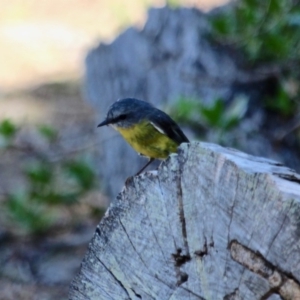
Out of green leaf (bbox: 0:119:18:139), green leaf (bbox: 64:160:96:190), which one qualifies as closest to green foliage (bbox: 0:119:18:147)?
green leaf (bbox: 0:119:18:139)

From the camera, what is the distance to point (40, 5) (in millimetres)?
13156

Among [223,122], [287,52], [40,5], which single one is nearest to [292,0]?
[287,52]

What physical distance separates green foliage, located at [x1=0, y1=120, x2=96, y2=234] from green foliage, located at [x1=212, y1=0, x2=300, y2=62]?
5.31ft

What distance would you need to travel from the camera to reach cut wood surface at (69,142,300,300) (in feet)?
6.16

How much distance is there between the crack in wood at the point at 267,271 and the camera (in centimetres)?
189

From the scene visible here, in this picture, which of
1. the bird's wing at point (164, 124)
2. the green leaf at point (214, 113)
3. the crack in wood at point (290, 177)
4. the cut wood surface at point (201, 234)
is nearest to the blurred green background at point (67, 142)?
the green leaf at point (214, 113)

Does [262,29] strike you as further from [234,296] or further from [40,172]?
[234,296]

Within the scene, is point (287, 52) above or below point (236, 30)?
below

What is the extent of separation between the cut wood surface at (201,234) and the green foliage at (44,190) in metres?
3.56

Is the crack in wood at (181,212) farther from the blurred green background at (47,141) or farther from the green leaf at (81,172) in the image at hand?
the green leaf at (81,172)

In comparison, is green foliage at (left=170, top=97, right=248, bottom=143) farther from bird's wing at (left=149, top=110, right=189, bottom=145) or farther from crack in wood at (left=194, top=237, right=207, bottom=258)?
crack in wood at (left=194, top=237, right=207, bottom=258)

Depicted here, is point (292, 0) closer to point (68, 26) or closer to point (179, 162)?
point (179, 162)

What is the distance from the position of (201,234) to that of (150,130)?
65.1 inches

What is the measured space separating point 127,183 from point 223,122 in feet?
8.47
